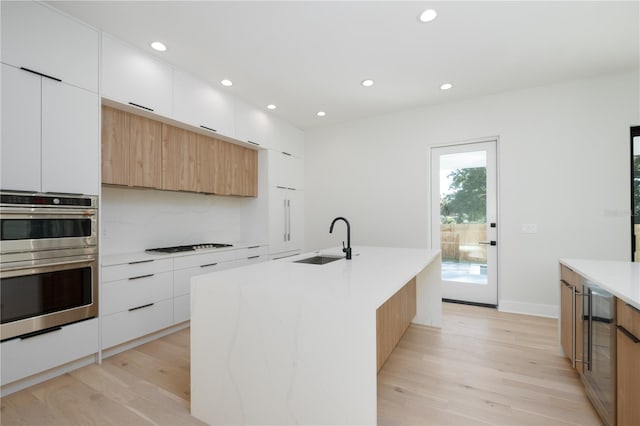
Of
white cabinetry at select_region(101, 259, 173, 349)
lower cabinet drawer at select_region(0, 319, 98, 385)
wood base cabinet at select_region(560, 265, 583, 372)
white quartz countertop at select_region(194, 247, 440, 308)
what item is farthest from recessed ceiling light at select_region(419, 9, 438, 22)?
lower cabinet drawer at select_region(0, 319, 98, 385)

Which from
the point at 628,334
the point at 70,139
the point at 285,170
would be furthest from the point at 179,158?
the point at 628,334

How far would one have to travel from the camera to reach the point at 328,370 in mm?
1238

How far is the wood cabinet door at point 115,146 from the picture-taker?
2494 mm

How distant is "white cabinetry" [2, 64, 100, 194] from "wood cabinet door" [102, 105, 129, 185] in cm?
20

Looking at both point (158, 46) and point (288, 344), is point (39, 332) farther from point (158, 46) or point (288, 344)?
point (158, 46)

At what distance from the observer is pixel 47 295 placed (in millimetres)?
2021

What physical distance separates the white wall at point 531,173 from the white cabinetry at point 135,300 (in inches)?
108

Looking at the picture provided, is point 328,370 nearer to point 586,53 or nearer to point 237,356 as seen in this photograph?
point 237,356

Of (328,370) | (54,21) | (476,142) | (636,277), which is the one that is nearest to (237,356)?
(328,370)

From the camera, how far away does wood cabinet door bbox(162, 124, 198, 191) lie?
301cm

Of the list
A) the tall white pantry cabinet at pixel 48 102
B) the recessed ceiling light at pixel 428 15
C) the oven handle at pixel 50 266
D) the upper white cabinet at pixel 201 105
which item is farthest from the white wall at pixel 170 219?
the recessed ceiling light at pixel 428 15

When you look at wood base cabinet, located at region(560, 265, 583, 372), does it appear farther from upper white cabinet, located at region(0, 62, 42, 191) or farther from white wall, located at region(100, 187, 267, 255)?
upper white cabinet, located at region(0, 62, 42, 191)

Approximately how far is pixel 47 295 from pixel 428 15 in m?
3.42

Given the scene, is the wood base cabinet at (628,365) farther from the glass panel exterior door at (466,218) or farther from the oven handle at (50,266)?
the oven handle at (50,266)
